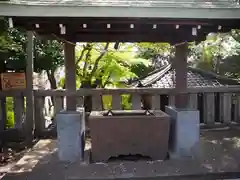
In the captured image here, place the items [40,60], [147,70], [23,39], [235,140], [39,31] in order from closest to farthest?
[39,31] < [235,140] < [23,39] < [40,60] < [147,70]

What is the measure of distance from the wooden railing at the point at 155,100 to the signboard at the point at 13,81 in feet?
0.46

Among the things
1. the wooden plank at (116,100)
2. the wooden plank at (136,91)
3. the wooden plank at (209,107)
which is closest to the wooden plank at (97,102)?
the wooden plank at (136,91)

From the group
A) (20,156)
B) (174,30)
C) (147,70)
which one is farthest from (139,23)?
(147,70)

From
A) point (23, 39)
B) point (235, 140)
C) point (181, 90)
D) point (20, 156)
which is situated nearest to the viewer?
point (181, 90)

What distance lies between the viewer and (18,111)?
22.2 feet

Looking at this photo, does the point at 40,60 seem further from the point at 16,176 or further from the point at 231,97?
the point at 231,97

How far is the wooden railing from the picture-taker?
6859mm

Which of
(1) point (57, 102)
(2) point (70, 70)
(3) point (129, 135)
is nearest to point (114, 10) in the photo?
(2) point (70, 70)

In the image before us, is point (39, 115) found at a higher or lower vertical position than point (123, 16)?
lower

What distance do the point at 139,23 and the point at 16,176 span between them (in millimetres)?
3130

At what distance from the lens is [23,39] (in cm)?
694

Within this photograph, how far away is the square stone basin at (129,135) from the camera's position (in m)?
5.08

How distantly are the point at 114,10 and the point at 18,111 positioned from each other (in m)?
3.83

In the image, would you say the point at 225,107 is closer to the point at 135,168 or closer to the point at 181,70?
the point at 181,70
